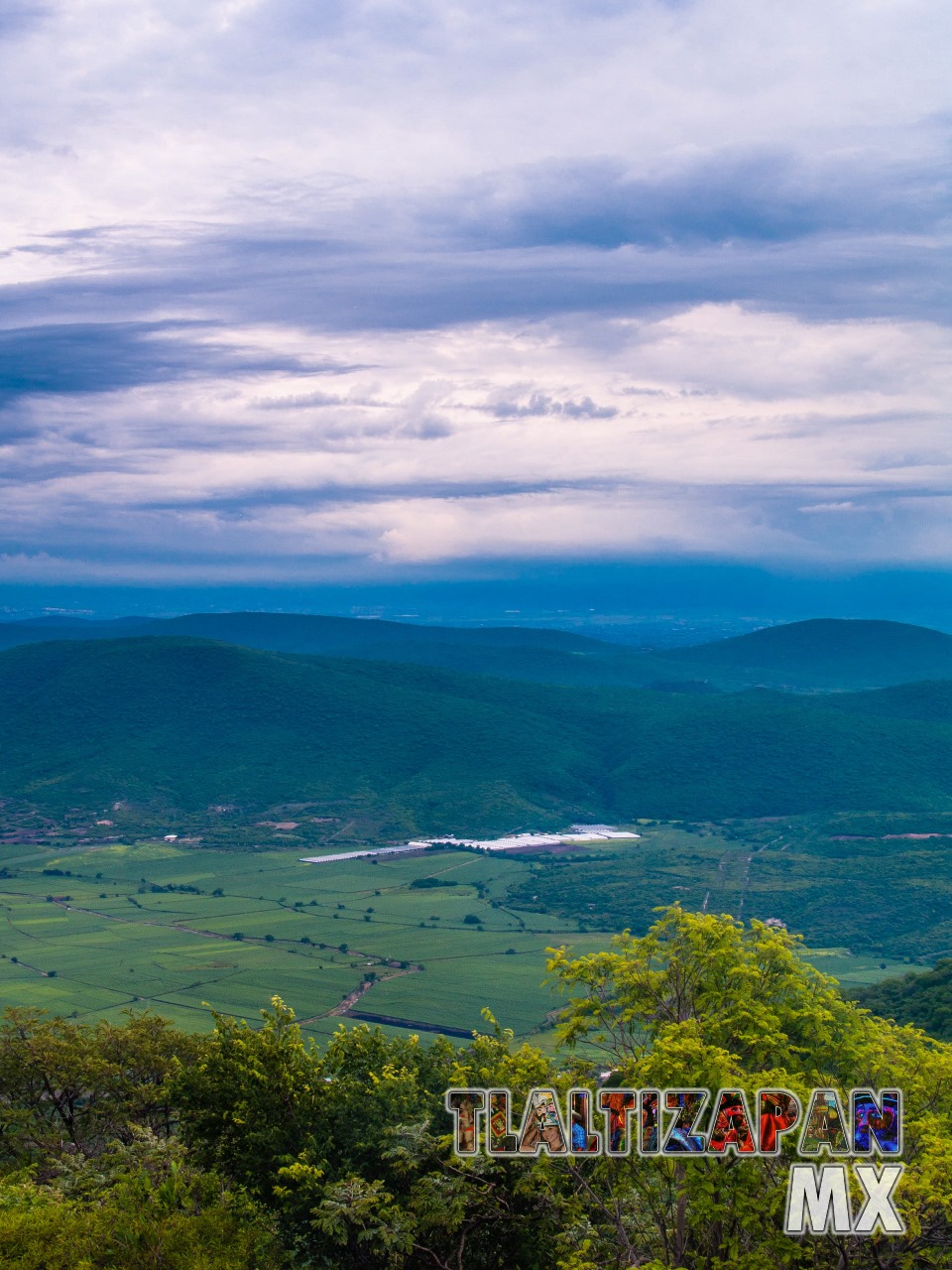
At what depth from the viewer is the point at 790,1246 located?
19.2 m

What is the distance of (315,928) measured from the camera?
11812 cm

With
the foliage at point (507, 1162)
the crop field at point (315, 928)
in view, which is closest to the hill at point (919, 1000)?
the crop field at point (315, 928)

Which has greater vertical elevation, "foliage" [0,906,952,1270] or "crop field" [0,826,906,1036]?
"foliage" [0,906,952,1270]

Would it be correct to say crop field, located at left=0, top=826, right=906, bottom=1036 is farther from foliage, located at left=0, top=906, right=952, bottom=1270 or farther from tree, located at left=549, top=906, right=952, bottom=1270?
tree, located at left=549, top=906, right=952, bottom=1270

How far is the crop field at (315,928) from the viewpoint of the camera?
91812mm

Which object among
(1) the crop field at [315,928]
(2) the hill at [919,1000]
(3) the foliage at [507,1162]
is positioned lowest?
(1) the crop field at [315,928]

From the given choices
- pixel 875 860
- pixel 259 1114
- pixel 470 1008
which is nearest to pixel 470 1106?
pixel 259 1114

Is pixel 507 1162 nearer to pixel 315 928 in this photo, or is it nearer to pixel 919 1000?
pixel 919 1000

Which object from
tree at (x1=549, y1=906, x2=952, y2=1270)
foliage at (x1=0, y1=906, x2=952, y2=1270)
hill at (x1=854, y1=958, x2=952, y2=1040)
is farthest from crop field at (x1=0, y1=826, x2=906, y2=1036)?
tree at (x1=549, y1=906, x2=952, y2=1270)

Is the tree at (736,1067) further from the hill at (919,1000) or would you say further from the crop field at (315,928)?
the crop field at (315,928)

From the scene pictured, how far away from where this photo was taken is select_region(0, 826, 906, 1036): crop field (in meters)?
91.8

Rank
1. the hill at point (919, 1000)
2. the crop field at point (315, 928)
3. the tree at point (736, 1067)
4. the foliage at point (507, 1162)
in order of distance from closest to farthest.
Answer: the tree at point (736, 1067)
the foliage at point (507, 1162)
the hill at point (919, 1000)
the crop field at point (315, 928)

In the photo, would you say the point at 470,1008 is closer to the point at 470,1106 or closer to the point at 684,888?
the point at 684,888

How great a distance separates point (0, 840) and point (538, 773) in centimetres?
8853
